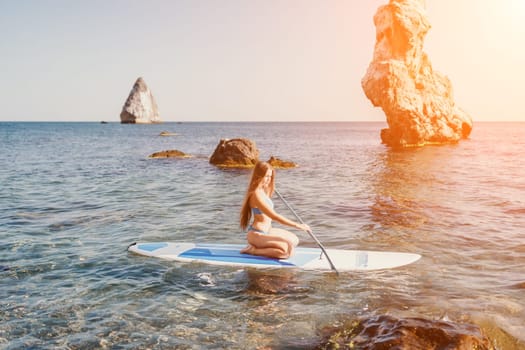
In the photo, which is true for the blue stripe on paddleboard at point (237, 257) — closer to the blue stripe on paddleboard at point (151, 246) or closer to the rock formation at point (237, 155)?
the blue stripe on paddleboard at point (151, 246)

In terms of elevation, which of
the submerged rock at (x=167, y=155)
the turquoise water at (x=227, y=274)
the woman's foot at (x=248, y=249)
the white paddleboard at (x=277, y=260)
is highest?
the submerged rock at (x=167, y=155)

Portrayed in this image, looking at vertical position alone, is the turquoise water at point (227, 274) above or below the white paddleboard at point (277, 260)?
below

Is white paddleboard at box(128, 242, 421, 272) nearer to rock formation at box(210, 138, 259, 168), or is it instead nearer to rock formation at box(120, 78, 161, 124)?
rock formation at box(210, 138, 259, 168)

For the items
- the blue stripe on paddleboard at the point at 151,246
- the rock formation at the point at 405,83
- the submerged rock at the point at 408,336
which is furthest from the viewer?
the rock formation at the point at 405,83

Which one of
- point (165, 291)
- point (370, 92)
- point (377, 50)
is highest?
point (377, 50)

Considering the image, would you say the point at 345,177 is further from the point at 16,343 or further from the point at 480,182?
the point at 16,343

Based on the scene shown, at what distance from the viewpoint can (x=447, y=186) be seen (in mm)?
20766

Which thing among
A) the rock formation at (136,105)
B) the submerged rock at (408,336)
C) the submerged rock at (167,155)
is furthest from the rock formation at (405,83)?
the rock formation at (136,105)

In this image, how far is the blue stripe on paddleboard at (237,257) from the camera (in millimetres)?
8617

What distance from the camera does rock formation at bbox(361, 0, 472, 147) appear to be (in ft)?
155

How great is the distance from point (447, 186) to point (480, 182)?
2.90 meters

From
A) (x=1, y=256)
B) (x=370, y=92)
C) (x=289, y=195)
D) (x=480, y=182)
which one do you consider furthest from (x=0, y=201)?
(x=370, y=92)

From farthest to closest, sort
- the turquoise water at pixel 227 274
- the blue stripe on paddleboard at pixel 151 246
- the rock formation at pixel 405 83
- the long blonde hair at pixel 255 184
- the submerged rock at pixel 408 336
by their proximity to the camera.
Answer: the rock formation at pixel 405 83, the blue stripe on paddleboard at pixel 151 246, the long blonde hair at pixel 255 184, the turquoise water at pixel 227 274, the submerged rock at pixel 408 336

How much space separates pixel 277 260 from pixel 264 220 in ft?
2.97
